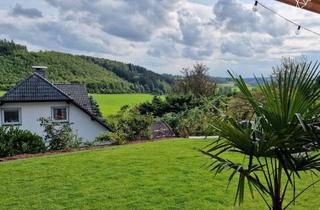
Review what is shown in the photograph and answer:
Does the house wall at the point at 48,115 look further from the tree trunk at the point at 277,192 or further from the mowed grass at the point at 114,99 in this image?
the tree trunk at the point at 277,192

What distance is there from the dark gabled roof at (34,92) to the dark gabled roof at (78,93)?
194cm

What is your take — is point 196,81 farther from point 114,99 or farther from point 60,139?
point 60,139

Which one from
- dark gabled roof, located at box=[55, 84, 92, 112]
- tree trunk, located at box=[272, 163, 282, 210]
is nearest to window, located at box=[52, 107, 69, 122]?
dark gabled roof, located at box=[55, 84, 92, 112]

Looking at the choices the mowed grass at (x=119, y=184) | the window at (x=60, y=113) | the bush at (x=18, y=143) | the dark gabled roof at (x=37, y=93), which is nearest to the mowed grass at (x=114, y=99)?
the window at (x=60, y=113)

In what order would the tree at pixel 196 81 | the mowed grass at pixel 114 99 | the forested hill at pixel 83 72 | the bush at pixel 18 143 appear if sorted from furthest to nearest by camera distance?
the mowed grass at pixel 114 99 < the forested hill at pixel 83 72 < the tree at pixel 196 81 < the bush at pixel 18 143

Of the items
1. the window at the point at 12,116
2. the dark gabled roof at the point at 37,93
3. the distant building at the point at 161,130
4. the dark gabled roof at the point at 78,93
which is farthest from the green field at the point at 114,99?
the distant building at the point at 161,130

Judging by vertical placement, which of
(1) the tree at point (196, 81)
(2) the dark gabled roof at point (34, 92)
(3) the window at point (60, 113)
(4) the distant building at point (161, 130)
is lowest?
(4) the distant building at point (161, 130)

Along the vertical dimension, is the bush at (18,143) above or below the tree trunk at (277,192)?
below

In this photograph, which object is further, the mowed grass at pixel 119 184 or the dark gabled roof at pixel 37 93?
the dark gabled roof at pixel 37 93

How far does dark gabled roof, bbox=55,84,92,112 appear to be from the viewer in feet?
70.8

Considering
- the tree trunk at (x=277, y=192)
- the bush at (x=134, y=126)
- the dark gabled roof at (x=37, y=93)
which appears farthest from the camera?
the dark gabled roof at (x=37, y=93)

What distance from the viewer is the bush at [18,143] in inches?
377

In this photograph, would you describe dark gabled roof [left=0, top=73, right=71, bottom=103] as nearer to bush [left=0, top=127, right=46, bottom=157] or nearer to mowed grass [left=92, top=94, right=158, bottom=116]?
mowed grass [left=92, top=94, right=158, bottom=116]

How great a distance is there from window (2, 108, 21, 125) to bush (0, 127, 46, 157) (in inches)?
365
